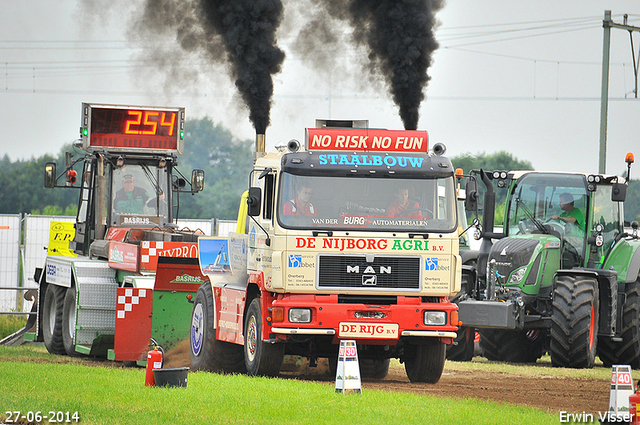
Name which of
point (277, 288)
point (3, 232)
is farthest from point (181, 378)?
point (3, 232)

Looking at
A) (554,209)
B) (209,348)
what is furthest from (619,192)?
(209,348)

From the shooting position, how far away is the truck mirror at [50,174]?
1631 centimetres

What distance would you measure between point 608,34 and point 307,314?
19784mm

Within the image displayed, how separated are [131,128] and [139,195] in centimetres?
119

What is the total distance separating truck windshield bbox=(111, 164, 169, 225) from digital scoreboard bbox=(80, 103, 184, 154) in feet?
1.30

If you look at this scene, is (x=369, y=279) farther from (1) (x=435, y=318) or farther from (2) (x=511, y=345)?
(2) (x=511, y=345)

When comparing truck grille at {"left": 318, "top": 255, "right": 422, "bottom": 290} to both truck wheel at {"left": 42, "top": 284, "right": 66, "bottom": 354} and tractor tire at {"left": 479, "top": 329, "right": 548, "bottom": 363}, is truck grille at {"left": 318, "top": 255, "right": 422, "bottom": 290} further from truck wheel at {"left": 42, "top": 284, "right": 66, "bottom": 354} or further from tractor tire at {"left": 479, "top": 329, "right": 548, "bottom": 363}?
truck wheel at {"left": 42, "top": 284, "right": 66, "bottom": 354}

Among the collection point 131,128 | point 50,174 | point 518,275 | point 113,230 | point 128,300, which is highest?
point 131,128

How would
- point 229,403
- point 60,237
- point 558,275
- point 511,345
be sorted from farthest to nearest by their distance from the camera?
point 60,237, point 511,345, point 558,275, point 229,403

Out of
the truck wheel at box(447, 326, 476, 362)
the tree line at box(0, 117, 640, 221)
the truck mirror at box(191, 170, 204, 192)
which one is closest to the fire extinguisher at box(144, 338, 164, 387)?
the truck mirror at box(191, 170, 204, 192)

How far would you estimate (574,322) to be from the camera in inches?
580

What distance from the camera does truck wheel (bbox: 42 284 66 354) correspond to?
17.2 m

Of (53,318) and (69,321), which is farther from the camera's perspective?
(53,318)

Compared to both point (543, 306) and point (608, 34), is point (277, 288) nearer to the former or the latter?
point (543, 306)
